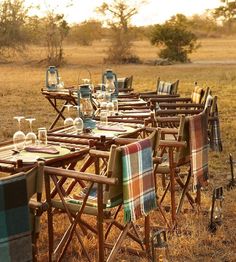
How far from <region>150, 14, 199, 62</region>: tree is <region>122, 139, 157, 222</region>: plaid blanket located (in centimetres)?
2314

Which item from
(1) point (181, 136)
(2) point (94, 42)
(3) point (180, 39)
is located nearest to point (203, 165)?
(1) point (181, 136)

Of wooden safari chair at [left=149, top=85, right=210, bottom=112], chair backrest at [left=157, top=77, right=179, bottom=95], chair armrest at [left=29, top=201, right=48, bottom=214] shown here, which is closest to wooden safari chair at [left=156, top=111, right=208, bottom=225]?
chair armrest at [left=29, top=201, right=48, bottom=214]

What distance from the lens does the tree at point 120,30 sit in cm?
2750

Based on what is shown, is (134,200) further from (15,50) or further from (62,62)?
(15,50)

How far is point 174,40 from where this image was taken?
27.4 m

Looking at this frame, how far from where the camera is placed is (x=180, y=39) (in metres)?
27.5

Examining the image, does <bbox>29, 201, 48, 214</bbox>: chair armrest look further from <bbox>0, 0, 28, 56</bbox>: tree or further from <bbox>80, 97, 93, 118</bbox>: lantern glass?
<bbox>0, 0, 28, 56</bbox>: tree

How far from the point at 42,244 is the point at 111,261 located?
869 millimetres

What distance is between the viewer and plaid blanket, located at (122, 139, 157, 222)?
336 cm

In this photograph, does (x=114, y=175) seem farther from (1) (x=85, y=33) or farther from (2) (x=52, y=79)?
(1) (x=85, y=33)

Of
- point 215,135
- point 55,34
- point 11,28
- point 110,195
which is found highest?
point 11,28

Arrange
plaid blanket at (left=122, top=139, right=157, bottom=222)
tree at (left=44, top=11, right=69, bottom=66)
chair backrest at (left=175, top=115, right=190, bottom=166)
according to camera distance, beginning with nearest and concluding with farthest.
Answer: plaid blanket at (left=122, top=139, right=157, bottom=222) → chair backrest at (left=175, top=115, right=190, bottom=166) → tree at (left=44, top=11, right=69, bottom=66)

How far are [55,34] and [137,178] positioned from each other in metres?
25.8

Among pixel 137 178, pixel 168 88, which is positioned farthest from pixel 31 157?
pixel 168 88
